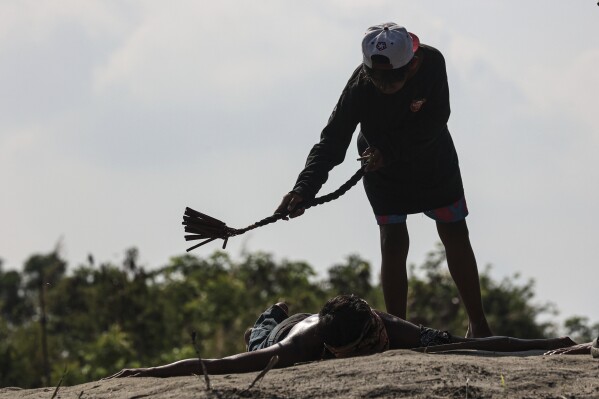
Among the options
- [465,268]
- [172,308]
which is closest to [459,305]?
[172,308]

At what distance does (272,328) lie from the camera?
6.93 metres

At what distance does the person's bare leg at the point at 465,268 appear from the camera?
7.38m

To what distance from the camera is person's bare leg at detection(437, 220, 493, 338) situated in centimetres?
738

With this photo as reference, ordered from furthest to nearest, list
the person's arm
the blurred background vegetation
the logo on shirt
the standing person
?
the blurred background vegetation → the logo on shirt → the standing person → the person's arm

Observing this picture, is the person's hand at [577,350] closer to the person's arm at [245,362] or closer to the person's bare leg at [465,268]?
the person's bare leg at [465,268]

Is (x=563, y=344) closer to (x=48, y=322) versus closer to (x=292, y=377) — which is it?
(x=292, y=377)

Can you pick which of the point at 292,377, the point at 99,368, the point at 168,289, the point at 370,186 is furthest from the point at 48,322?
the point at 292,377

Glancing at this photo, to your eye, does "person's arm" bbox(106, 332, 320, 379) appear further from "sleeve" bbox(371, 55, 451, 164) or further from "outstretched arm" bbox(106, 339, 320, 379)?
"sleeve" bbox(371, 55, 451, 164)

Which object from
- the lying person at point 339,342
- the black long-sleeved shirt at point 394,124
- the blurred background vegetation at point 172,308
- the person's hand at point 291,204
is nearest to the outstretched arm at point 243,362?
the lying person at point 339,342

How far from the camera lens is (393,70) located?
22.0ft

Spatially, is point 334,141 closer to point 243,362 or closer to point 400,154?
point 400,154

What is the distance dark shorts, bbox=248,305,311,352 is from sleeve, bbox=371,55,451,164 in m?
1.02

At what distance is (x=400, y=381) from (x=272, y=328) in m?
1.67

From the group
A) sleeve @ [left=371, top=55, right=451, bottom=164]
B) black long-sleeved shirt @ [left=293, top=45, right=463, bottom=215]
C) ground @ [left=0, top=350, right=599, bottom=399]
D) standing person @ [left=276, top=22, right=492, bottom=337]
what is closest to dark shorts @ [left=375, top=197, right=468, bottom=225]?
standing person @ [left=276, top=22, right=492, bottom=337]
